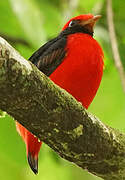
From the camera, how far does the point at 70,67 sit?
4.32 m

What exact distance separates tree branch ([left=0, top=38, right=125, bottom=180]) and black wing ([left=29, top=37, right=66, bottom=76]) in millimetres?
871

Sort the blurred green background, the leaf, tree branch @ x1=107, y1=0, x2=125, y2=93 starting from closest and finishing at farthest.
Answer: tree branch @ x1=107, y1=0, x2=125, y2=93, the leaf, the blurred green background

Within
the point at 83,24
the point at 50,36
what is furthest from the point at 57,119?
the point at 50,36

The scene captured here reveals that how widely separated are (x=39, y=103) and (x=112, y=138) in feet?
2.50

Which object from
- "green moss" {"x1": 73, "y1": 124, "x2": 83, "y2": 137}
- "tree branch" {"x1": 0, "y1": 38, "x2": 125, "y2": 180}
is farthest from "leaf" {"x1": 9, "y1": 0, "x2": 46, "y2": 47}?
"green moss" {"x1": 73, "y1": 124, "x2": 83, "y2": 137}

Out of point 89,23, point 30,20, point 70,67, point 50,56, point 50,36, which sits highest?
point 50,36

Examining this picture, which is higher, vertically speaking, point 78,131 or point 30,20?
point 30,20

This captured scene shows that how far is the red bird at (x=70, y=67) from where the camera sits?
4.28 meters

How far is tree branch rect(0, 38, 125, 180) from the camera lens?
290 cm

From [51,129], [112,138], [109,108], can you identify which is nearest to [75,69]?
[112,138]

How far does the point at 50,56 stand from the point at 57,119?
4.26 feet

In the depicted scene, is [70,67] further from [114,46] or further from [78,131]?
[78,131]

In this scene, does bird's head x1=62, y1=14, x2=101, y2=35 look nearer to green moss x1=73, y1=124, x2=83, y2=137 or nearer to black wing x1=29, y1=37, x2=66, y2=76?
black wing x1=29, y1=37, x2=66, y2=76

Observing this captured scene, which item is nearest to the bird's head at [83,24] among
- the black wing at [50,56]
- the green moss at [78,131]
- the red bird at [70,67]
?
the red bird at [70,67]
